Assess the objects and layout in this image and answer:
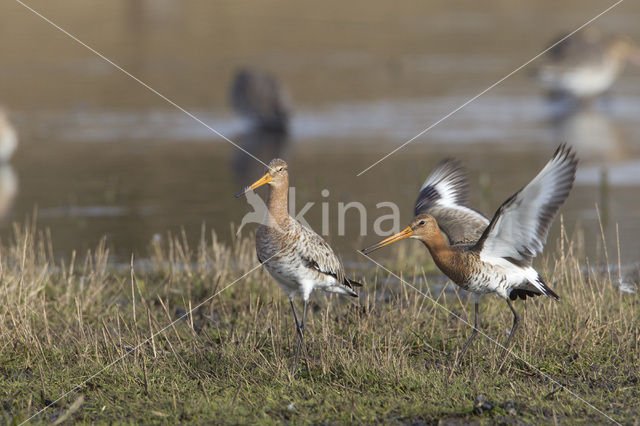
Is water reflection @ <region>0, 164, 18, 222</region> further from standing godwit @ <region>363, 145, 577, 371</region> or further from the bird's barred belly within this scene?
the bird's barred belly

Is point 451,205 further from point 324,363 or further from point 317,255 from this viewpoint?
point 324,363

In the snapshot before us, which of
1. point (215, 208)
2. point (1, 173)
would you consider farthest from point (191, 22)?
point (215, 208)

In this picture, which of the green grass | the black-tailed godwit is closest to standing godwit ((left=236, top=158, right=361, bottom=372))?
the green grass

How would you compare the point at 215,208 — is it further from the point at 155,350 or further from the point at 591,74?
the point at 591,74

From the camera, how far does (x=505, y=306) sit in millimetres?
7457

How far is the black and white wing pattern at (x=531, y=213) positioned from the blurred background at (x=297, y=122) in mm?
3357

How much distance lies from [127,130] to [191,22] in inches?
713

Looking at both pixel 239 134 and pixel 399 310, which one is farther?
pixel 239 134

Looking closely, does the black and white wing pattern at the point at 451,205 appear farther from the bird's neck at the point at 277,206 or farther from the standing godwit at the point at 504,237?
the bird's neck at the point at 277,206

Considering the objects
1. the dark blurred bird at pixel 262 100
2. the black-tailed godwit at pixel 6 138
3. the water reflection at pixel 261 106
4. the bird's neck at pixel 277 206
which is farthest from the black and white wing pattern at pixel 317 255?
the dark blurred bird at pixel 262 100

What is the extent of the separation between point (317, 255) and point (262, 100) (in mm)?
11014

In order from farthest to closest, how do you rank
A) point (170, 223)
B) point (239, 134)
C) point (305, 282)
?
point (239, 134) < point (170, 223) < point (305, 282)

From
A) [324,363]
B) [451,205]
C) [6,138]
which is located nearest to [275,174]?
[451,205]

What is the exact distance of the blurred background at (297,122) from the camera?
39.7 feet
